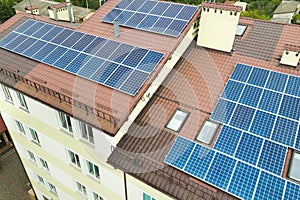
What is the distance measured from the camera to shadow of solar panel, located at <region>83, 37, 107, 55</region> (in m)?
16.5

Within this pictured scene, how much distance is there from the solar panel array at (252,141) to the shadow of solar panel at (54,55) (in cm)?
1022

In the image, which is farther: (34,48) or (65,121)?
(34,48)

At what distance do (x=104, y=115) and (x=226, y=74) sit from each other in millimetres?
8432

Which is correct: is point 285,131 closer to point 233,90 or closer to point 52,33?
point 233,90

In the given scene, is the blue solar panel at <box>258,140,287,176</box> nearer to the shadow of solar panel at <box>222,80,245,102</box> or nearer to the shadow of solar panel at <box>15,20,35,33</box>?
the shadow of solar panel at <box>222,80,245,102</box>

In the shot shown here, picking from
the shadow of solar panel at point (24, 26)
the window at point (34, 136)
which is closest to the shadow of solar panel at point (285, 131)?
the window at point (34, 136)

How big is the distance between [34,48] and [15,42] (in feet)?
7.54

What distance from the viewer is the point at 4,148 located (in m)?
35.2

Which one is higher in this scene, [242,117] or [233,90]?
[233,90]

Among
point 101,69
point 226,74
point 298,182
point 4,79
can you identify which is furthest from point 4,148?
point 298,182

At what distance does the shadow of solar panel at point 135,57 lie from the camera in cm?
1502

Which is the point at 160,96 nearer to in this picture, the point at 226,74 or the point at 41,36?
the point at 226,74

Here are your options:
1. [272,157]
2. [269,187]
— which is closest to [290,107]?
[272,157]

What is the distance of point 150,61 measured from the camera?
14703 mm
